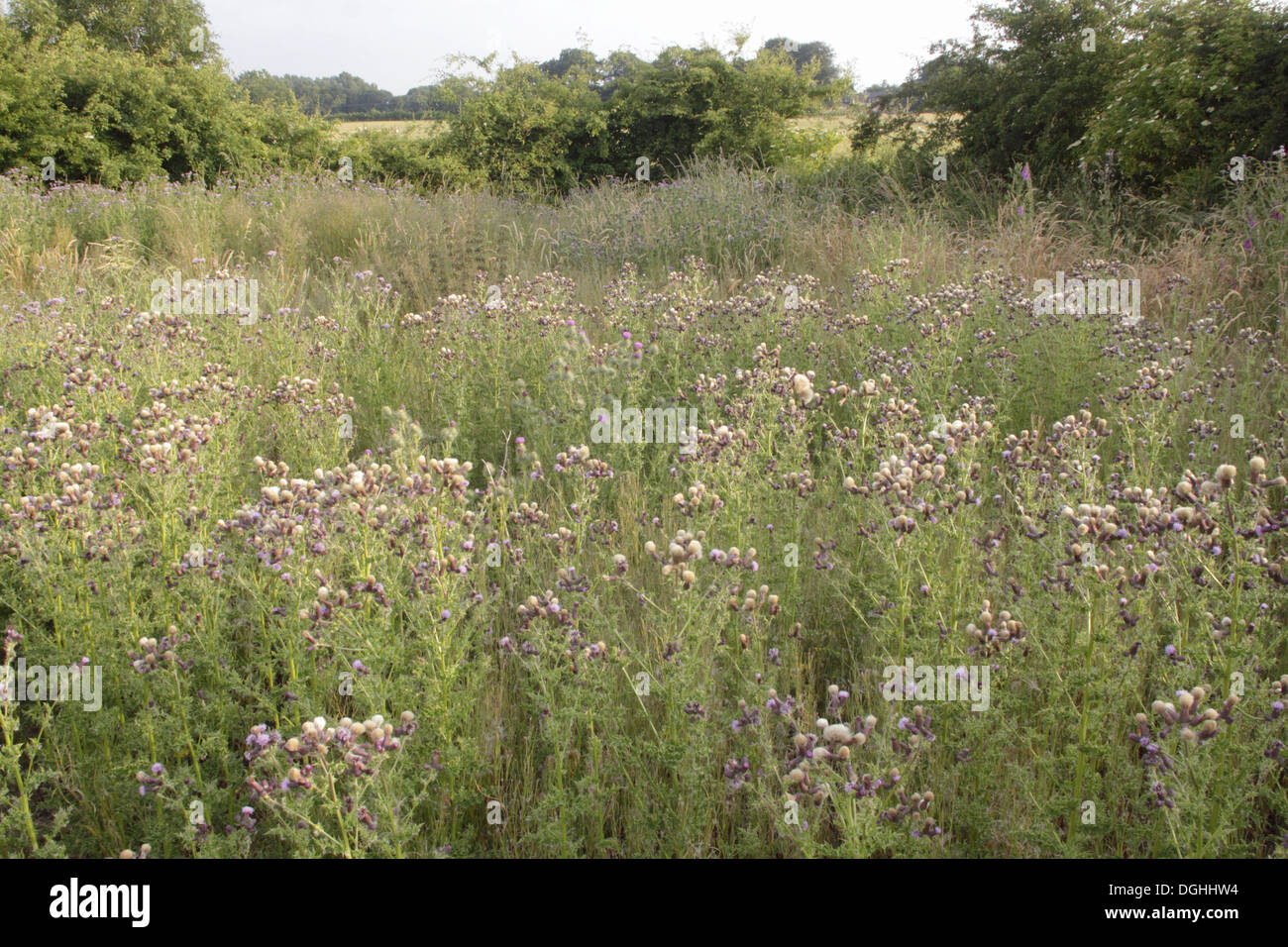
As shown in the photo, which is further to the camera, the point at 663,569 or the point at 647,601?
the point at 663,569

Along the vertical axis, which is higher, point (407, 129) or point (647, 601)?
point (407, 129)

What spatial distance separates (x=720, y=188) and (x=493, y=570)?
784 centimetres

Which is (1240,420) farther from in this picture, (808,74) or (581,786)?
(808,74)

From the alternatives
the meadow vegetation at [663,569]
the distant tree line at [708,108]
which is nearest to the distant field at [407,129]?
the distant tree line at [708,108]

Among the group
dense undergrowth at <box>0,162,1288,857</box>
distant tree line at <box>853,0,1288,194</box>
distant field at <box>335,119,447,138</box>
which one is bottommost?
dense undergrowth at <box>0,162,1288,857</box>

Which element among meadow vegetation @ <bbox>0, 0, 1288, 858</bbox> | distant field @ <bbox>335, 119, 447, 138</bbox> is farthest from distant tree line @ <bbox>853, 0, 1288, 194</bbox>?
distant field @ <bbox>335, 119, 447, 138</bbox>

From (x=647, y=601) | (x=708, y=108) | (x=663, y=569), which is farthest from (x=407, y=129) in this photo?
(x=647, y=601)

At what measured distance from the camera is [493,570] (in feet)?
11.6

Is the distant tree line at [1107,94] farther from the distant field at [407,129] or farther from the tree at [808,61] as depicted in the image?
the distant field at [407,129]

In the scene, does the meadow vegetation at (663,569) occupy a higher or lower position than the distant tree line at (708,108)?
lower

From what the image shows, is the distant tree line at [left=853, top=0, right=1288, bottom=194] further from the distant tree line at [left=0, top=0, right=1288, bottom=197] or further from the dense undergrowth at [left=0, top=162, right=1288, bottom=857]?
the dense undergrowth at [left=0, top=162, right=1288, bottom=857]

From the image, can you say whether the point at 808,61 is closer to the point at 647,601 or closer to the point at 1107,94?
the point at 1107,94

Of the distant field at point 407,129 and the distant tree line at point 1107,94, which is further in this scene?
the distant field at point 407,129
